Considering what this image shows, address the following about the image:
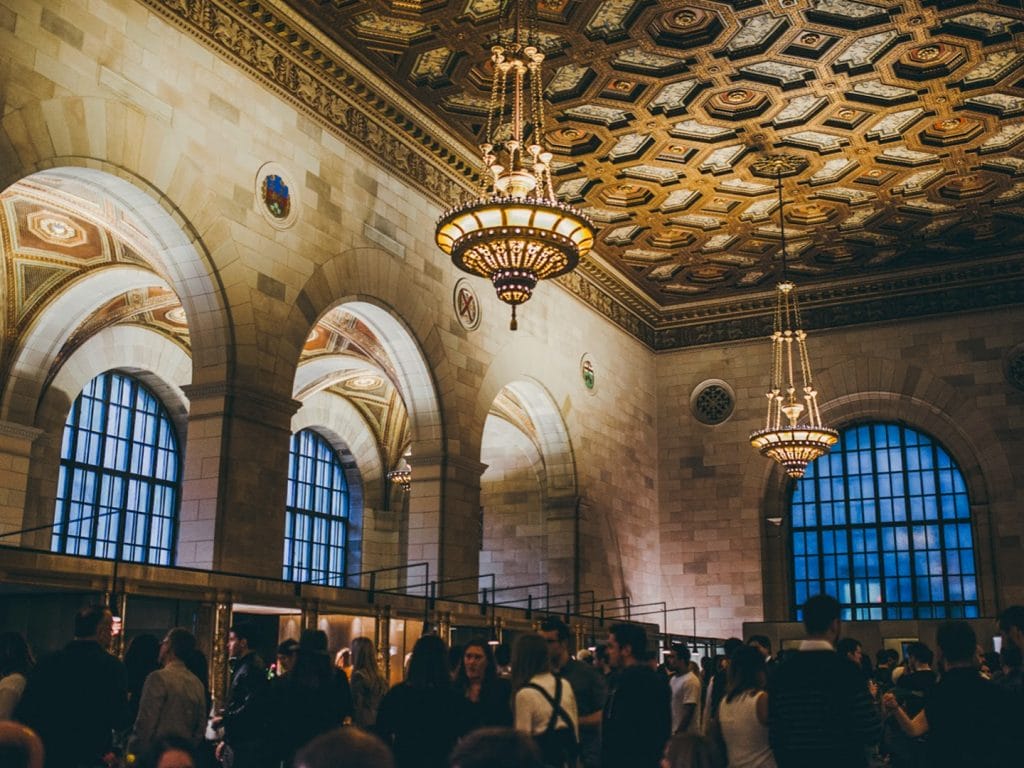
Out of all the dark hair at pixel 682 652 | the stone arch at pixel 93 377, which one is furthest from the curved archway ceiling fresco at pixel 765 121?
the dark hair at pixel 682 652

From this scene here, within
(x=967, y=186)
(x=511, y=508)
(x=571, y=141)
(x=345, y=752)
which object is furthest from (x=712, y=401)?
(x=345, y=752)

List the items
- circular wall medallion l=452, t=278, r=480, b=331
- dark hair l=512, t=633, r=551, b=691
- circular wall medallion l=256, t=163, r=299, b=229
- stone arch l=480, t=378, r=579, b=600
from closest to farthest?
dark hair l=512, t=633, r=551, b=691
circular wall medallion l=256, t=163, r=299, b=229
circular wall medallion l=452, t=278, r=480, b=331
stone arch l=480, t=378, r=579, b=600

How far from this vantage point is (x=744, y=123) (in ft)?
49.2

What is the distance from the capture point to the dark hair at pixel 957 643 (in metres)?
4.36

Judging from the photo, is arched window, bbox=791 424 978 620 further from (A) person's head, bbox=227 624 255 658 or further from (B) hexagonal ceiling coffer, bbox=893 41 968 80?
(A) person's head, bbox=227 624 255 658

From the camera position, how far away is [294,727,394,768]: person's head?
170 cm

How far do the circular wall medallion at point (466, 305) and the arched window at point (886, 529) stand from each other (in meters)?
8.80

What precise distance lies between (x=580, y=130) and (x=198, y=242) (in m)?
6.35

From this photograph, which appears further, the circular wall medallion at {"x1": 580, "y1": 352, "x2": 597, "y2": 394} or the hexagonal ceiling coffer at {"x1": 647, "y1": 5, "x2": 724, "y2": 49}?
the circular wall medallion at {"x1": 580, "y1": 352, "x2": 597, "y2": 394}

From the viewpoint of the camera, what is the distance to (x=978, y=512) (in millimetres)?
18984

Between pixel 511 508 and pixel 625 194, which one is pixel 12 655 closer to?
pixel 625 194

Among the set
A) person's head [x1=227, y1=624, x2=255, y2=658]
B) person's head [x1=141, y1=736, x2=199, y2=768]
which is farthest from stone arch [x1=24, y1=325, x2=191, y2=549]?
person's head [x1=141, y1=736, x2=199, y2=768]

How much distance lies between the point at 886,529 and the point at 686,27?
1129cm

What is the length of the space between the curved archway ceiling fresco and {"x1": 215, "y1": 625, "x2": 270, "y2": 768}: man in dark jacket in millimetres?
8157
